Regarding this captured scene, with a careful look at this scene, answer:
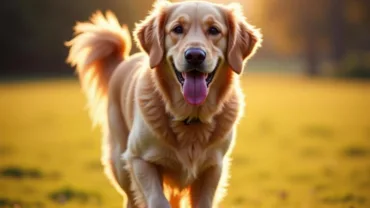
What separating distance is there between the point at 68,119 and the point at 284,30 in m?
33.5

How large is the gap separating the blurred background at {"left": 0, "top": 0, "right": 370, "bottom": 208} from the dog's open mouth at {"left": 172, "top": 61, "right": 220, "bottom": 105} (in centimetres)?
284

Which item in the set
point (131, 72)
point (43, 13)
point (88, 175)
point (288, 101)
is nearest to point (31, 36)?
point (43, 13)

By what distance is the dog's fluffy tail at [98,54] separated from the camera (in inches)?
313

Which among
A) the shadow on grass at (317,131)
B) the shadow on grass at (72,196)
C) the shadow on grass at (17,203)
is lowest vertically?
the shadow on grass at (72,196)

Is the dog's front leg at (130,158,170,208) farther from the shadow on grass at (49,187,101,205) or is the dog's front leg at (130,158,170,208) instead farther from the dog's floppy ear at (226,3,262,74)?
the shadow on grass at (49,187,101,205)

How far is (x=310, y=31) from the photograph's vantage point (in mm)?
53844

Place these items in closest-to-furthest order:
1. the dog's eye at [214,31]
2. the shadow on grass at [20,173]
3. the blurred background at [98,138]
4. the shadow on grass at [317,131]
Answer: the dog's eye at [214,31] < the blurred background at [98,138] < the shadow on grass at [20,173] < the shadow on grass at [317,131]

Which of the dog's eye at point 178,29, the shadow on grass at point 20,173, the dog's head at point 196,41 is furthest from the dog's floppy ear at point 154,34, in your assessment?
the shadow on grass at point 20,173

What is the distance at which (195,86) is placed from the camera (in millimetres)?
5680

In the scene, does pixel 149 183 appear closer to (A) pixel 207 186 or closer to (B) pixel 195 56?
(A) pixel 207 186

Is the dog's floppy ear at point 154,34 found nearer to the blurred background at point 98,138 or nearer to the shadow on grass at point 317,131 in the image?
the blurred background at point 98,138

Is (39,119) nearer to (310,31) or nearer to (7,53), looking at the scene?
(7,53)

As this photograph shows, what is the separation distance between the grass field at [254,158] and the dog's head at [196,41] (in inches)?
106

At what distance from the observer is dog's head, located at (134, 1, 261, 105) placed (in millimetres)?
5578
